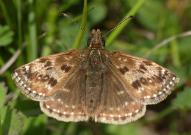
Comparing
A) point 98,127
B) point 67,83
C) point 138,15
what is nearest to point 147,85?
point 67,83

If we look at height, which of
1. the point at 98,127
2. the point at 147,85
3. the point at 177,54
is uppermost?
the point at 147,85

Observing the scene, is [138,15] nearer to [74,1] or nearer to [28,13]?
[74,1]

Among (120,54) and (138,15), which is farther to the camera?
(138,15)

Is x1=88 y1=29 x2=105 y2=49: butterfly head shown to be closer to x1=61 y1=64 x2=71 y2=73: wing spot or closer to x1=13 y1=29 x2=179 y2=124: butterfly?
x1=13 y1=29 x2=179 y2=124: butterfly

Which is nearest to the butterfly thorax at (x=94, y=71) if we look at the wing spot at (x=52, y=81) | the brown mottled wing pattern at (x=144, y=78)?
the brown mottled wing pattern at (x=144, y=78)

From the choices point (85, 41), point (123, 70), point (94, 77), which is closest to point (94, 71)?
point (94, 77)
